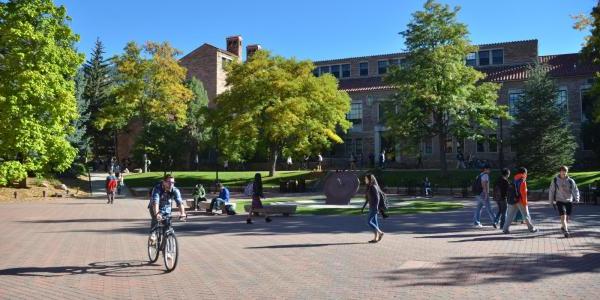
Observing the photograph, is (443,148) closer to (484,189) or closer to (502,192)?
(484,189)

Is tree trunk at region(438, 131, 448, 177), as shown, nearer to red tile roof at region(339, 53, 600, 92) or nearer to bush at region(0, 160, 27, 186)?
red tile roof at region(339, 53, 600, 92)

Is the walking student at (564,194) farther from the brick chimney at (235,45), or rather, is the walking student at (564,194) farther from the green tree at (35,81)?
the brick chimney at (235,45)

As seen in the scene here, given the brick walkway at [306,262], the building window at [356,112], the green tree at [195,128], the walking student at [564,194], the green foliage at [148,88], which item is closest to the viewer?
the brick walkway at [306,262]

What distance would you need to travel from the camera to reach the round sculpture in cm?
2466

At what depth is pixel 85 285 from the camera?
814 cm

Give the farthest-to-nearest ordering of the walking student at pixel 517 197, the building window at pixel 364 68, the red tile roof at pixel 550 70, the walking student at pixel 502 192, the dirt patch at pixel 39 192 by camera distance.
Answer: the building window at pixel 364 68
the red tile roof at pixel 550 70
the dirt patch at pixel 39 192
the walking student at pixel 502 192
the walking student at pixel 517 197

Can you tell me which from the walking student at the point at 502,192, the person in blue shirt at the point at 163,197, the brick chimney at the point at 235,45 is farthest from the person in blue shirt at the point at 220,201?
the brick chimney at the point at 235,45

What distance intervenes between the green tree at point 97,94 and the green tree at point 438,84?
3461cm

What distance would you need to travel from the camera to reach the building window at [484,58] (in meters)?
51.1

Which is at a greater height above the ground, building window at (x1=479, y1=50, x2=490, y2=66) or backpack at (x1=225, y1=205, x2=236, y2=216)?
building window at (x1=479, y1=50, x2=490, y2=66)

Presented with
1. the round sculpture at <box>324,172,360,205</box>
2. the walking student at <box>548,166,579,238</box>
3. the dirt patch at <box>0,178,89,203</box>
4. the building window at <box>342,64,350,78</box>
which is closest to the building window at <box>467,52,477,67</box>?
the building window at <box>342,64,350,78</box>

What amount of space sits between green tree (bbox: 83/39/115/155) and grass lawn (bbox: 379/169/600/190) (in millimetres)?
32691

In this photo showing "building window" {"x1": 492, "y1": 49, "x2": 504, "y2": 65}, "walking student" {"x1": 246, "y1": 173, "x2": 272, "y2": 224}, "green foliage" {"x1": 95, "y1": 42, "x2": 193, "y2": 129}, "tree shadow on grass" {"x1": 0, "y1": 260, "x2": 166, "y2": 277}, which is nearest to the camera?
"tree shadow on grass" {"x1": 0, "y1": 260, "x2": 166, "y2": 277}

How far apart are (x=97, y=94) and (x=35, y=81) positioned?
30492 millimetres
